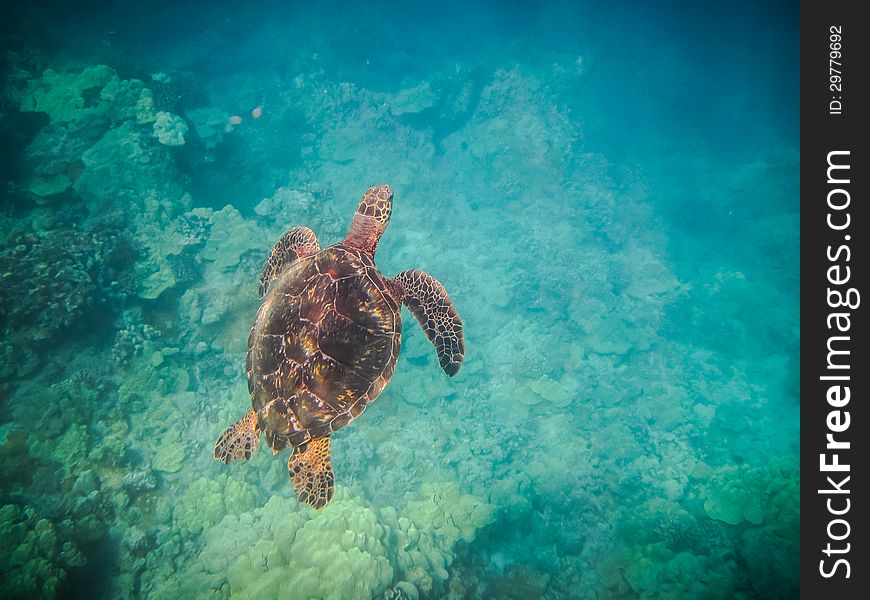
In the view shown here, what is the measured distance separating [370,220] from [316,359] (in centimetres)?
208

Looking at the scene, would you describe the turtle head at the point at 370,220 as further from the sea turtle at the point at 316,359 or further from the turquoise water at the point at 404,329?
the turquoise water at the point at 404,329

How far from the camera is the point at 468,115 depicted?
17.4 m

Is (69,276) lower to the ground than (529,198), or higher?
lower

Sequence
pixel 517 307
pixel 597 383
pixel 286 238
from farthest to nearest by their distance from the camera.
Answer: pixel 517 307
pixel 597 383
pixel 286 238

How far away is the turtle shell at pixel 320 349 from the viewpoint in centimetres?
329

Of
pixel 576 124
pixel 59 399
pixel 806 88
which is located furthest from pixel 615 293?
pixel 59 399

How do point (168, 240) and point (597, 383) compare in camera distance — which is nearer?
point (168, 240)

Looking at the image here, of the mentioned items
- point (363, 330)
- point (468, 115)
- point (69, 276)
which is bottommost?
point (363, 330)

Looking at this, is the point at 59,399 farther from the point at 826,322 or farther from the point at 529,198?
the point at 529,198

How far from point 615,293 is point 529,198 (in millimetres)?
5769

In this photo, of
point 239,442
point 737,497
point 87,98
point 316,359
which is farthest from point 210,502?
point 87,98

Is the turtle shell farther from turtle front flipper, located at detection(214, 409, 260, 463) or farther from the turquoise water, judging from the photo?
the turquoise water

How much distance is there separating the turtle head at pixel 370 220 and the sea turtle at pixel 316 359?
33 cm

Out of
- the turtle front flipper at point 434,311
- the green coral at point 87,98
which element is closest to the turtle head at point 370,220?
the turtle front flipper at point 434,311
